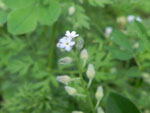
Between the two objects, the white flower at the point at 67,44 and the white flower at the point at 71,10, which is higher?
the white flower at the point at 67,44

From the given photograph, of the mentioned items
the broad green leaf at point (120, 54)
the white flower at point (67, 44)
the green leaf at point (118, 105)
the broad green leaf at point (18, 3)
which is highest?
the broad green leaf at point (18, 3)

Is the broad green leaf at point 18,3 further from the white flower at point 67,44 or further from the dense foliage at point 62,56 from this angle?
the white flower at point 67,44

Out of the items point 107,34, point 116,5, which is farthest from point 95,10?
point 107,34

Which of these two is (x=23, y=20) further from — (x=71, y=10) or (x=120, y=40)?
(x=120, y=40)

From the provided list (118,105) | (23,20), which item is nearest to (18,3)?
(23,20)

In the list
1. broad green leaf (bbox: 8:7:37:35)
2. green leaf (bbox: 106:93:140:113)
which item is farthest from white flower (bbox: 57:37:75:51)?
broad green leaf (bbox: 8:7:37:35)

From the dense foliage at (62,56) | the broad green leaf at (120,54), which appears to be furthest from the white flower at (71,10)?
the broad green leaf at (120,54)
